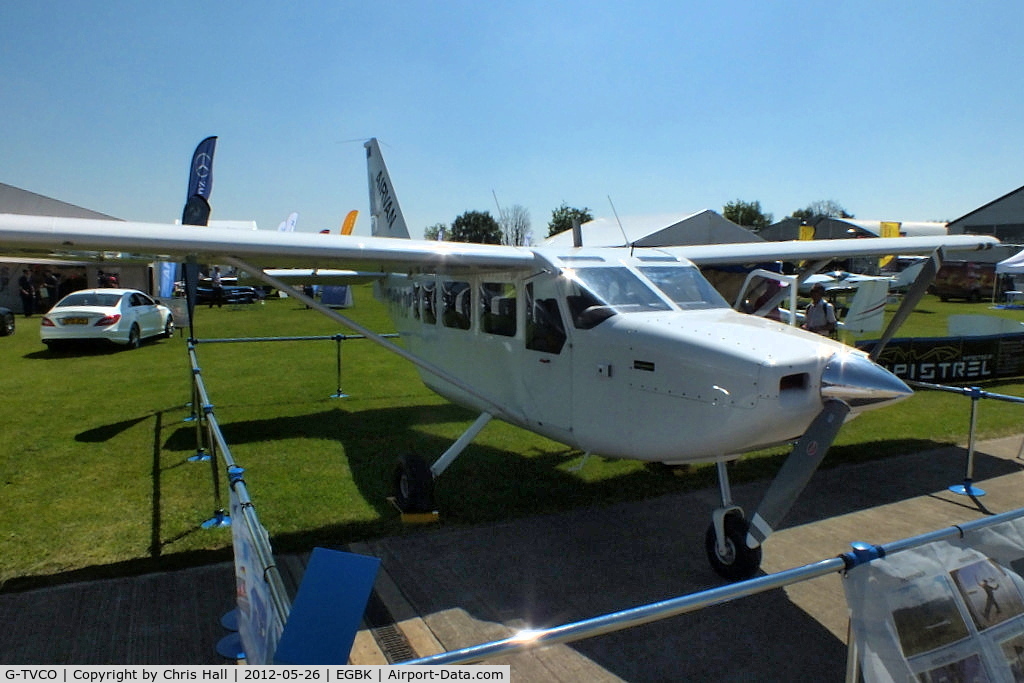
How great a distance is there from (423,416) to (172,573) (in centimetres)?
519

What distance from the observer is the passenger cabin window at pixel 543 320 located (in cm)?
519

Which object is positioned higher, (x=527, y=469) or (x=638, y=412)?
(x=638, y=412)

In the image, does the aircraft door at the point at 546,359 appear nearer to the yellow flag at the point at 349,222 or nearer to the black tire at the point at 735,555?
the black tire at the point at 735,555

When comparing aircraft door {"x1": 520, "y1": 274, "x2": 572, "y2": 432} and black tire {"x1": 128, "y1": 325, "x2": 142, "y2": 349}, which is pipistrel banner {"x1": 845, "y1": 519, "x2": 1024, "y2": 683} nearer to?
aircraft door {"x1": 520, "y1": 274, "x2": 572, "y2": 432}

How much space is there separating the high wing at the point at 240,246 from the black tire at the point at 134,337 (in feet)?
41.1

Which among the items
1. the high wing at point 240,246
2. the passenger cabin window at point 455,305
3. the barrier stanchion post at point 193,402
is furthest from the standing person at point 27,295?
the passenger cabin window at point 455,305

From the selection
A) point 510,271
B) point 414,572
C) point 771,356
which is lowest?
point 414,572

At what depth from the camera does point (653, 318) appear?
4.62m

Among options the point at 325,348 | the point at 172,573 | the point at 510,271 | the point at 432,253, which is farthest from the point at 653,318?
the point at 325,348

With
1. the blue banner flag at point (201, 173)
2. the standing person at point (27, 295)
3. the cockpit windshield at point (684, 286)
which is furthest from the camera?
the standing person at point (27, 295)

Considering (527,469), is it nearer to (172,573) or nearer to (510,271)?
(510,271)

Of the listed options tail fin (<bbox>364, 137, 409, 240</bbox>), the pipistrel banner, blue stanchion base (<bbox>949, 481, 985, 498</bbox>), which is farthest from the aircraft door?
tail fin (<bbox>364, 137, 409, 240</bbox>)

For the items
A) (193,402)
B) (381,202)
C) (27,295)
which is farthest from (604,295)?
(27,295)

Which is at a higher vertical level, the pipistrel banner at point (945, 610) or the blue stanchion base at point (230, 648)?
the pipistrel banner at point (945, 610)
